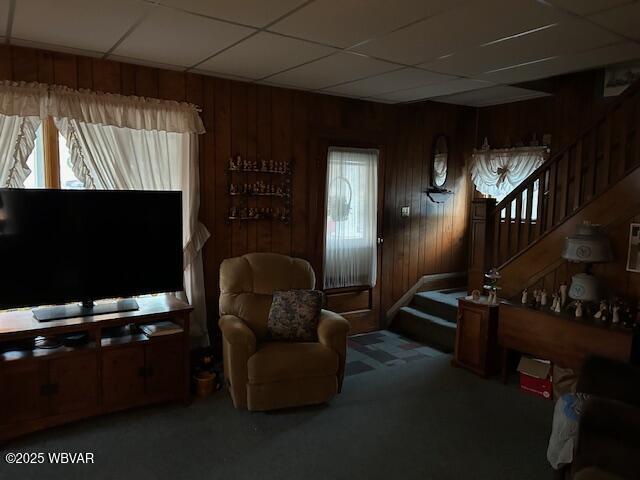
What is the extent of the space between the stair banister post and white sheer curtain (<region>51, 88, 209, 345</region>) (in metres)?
2.45

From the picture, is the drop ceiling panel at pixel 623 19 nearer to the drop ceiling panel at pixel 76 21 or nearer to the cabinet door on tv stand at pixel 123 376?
the drop ceiling panel at pixel 76 21

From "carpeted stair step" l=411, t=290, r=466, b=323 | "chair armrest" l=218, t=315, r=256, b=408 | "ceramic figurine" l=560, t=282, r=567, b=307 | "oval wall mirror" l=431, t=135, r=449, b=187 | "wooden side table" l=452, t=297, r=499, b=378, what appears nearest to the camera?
"chair armrest" l=218, t=315, r=256, b=408

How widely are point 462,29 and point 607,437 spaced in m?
2.22

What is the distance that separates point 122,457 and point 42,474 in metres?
0.40

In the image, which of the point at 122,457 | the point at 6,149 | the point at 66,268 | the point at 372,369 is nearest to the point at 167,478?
the point at 122,457

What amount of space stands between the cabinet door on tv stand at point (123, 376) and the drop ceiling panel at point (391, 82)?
276 cm

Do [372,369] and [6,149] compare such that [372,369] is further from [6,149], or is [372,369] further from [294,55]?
[6,149]

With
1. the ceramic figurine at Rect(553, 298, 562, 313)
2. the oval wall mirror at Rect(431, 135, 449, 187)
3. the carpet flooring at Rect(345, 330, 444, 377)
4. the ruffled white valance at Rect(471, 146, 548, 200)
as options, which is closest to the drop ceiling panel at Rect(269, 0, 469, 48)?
the ceramic figurine at Rect(553, 298, 562, 313)

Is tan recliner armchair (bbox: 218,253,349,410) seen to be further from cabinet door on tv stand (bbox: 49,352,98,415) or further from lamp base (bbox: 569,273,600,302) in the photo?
lamp base (bbox: 569,273,600,302)

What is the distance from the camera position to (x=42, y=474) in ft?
8.29

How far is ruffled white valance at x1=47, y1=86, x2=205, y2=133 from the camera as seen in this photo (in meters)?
3.24

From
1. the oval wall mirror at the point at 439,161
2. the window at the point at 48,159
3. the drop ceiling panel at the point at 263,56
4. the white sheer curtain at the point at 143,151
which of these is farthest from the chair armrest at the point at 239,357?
the oval wall mirror at the point at 439,161

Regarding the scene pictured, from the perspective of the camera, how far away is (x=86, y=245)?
3.14 meters

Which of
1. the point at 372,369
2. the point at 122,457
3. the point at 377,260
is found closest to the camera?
the point at 122,457
